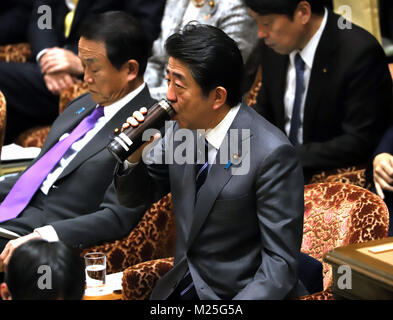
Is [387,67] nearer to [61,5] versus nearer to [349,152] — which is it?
[349,152]

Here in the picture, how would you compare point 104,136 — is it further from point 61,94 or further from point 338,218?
point 61,94

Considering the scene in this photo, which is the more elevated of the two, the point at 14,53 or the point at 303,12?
the point at 303,12

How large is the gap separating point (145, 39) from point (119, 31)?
0.10 meters

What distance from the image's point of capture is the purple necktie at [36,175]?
9.23 feet

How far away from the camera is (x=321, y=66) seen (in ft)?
10.6

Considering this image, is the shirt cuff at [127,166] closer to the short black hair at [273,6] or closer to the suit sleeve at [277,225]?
the suit sleeve at [277,225]

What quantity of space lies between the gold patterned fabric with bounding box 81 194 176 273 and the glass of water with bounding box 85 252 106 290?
0.71ft

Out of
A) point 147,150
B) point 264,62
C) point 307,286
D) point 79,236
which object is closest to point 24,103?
point 264,62

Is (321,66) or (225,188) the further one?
(321,66)

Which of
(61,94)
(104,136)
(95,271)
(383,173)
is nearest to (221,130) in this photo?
(95,271)

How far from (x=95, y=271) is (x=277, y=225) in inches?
25.5

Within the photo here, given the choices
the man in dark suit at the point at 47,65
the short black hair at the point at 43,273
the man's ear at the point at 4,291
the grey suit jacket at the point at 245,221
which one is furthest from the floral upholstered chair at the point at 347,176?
the man's ear at the point at 4,291

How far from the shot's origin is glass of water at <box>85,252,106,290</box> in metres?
2.35

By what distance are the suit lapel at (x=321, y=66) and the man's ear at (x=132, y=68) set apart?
83 centimetres
